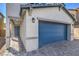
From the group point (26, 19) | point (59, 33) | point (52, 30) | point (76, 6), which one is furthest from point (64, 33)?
point (26, 19)

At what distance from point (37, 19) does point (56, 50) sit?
0.88 metres

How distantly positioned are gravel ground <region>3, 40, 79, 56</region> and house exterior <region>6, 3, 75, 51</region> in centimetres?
12

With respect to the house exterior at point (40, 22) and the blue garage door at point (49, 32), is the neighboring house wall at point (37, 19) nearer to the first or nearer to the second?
the house exterior at point (40, 22)

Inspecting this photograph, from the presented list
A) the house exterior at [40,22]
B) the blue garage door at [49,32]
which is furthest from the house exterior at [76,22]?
the blue garage door at [49,32]

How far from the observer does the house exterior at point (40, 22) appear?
140 inches

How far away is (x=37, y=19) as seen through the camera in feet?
12.3

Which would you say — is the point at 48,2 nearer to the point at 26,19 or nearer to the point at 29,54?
the point at 26,19

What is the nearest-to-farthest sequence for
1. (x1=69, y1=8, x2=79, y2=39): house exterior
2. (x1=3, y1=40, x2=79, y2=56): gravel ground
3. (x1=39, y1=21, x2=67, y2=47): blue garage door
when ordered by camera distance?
(x1=3, y1=40, x2=79, y2=56): gravel ground, (x1=69, y1=8, x2=79, y2=39): house exterior, (x1=39, y1=21, x2=67, y2=47): blue garage door

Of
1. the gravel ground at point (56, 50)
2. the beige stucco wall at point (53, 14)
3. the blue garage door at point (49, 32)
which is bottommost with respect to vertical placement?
the gravel ground at point (56, 50)

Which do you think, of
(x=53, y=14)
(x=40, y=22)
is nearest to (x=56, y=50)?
(x=40, y=22)

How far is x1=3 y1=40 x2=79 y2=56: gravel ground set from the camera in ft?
11.7

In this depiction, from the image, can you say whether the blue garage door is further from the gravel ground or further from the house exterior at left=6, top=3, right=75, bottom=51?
the gravel ground

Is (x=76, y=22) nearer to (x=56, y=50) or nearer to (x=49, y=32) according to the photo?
(x=49, y=32)

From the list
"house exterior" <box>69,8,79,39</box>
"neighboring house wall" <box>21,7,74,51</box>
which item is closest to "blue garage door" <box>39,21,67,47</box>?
"neighboring house wall" <box>21,7,74,51</box>
